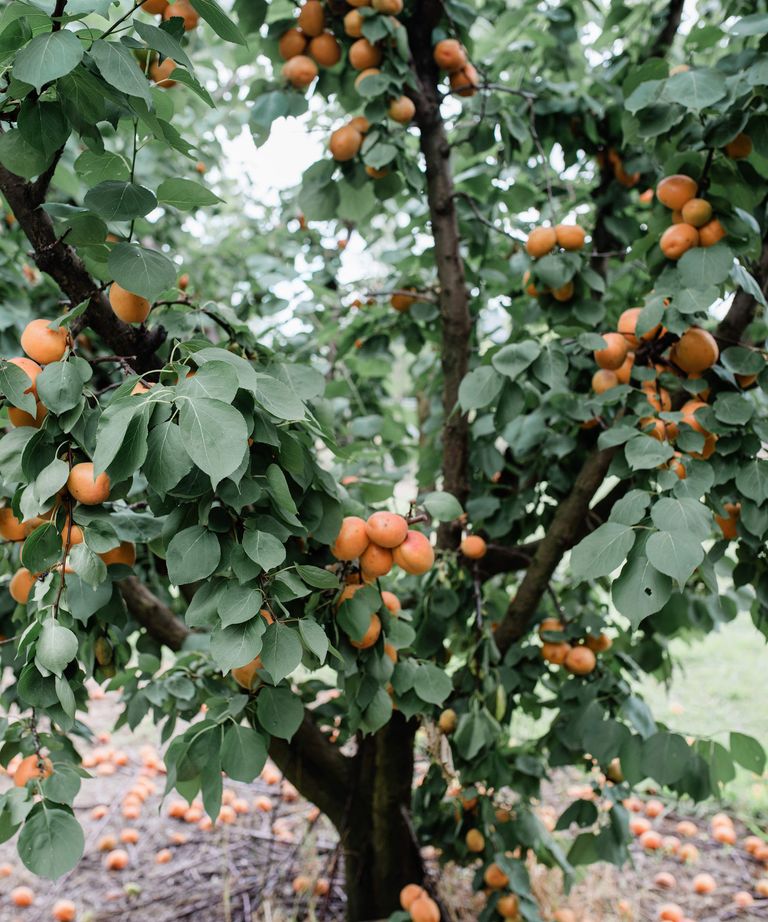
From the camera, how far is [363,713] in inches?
47.8

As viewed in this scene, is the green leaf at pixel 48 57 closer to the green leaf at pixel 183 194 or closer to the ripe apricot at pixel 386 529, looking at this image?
the green leaf at pixel 183 194

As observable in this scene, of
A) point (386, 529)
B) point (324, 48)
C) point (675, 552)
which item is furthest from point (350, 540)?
point (324, 48)

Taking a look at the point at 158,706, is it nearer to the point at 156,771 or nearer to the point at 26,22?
the point at 26,22

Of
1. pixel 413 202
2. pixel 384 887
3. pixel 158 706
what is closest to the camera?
pixel 158 706

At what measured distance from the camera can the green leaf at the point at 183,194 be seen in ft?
3.43

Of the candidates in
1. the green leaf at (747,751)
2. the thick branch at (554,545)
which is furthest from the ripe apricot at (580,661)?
the green leaf at (747,751)

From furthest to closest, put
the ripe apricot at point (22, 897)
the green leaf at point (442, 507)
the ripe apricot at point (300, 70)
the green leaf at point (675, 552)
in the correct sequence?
the ripe apricot at point (22, 897)
the ripe apricot at point (300, 70)
the green leaf at point (442, 507)
the green leaf at point (675, 552)

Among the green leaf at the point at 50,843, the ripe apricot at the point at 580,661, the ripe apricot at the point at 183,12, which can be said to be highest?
the ripe apricot at the point at 183,12

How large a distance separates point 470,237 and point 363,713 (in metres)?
1.40

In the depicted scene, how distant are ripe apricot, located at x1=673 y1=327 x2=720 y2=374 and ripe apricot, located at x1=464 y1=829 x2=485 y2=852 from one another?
4.12ft

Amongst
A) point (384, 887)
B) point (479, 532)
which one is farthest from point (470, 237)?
point (384, 887)

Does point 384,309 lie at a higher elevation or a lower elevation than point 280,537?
higher

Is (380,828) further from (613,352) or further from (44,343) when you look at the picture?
(44,343)

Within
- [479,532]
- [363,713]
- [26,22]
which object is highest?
[479,532]
